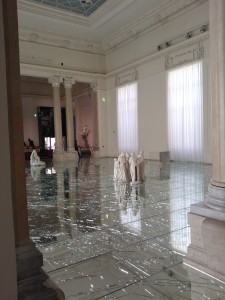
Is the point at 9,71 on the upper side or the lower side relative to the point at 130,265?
upper

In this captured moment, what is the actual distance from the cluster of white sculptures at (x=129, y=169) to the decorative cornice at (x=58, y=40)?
11574mm

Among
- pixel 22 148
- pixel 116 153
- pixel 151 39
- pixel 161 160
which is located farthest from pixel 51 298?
pixel 116 153

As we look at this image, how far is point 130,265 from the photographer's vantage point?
259 cm

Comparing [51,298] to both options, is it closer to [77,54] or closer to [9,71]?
[9,71]

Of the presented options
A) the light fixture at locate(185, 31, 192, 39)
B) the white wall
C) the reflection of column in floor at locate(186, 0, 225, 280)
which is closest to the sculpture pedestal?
the reflection of column in floor at locate(186, 0, 225, 280)

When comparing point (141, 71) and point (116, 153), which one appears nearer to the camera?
point (141, 71)

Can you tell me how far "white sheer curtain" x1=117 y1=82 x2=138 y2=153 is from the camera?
55.4ft

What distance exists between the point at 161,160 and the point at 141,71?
5817 millimetres

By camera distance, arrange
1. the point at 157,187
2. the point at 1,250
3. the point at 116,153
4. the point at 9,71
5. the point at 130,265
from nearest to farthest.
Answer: the point at 1,250 → the point at 9,71 → the point at 130,265 → the point at 157,187 → the point at 116,153

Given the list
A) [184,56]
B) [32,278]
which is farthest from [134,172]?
[184,56]

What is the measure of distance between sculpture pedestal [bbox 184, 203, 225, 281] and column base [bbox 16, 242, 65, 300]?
1416 millimetres

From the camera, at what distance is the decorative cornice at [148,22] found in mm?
13023

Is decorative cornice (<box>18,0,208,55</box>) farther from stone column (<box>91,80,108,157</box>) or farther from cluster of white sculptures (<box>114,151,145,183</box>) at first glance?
cluster of white sculptures (<box>114,151,145,183</box>)

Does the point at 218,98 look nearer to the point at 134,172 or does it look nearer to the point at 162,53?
the point at 134,172
